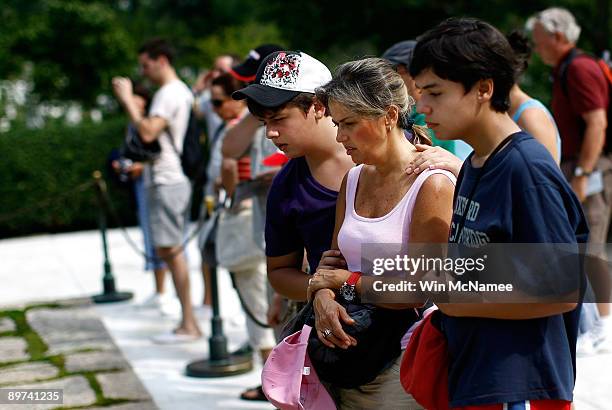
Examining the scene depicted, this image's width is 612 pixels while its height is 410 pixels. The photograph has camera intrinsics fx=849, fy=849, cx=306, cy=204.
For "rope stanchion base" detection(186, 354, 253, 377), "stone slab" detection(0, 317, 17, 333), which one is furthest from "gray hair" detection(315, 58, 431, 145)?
"stone slab" detection(0, 317, 17, 333)

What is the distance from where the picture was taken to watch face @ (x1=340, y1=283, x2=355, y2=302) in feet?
7.86

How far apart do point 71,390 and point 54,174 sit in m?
7.77

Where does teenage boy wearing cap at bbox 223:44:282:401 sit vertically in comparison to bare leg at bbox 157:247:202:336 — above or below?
above

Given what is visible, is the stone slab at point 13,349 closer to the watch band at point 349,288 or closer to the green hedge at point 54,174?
the watch band at point 349,288

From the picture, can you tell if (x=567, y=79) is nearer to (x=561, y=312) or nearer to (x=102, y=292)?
(x=561, y=312)

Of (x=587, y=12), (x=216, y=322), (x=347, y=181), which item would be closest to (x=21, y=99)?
(x=587, y=12)

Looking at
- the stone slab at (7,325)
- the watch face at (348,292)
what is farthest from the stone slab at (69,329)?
the watch face at (348,292)

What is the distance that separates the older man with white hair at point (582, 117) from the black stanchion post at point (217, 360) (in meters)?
Answer: 2.02

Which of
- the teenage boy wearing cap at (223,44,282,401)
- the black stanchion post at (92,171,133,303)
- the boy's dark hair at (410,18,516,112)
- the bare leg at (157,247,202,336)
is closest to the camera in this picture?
the boy's dark hair at (410,18,516,112)

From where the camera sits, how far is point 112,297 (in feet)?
24.5

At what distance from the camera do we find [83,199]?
482 inches

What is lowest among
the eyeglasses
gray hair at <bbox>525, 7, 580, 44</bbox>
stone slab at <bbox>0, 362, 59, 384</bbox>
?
stone slab at <bbox>0, 362, 59, 384</bbox>

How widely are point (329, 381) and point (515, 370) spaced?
0.67m

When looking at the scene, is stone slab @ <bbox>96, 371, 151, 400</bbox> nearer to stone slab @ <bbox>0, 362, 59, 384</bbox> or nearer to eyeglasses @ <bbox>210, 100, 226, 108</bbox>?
stone slab @ <bbox>0, 362, 59, 384</bbox>
